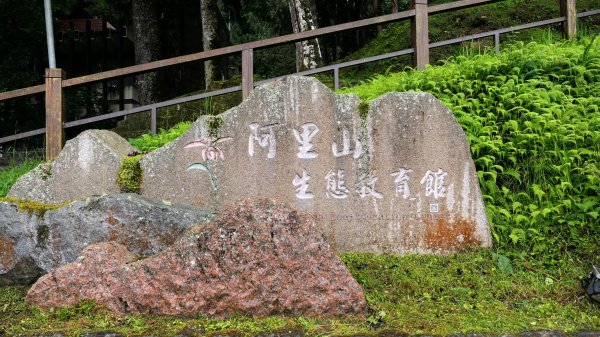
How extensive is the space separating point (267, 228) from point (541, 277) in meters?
2.24

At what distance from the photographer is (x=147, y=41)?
1210 centimetres

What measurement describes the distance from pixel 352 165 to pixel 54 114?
3.22m

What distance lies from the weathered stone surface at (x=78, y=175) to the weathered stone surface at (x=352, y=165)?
2.61ft

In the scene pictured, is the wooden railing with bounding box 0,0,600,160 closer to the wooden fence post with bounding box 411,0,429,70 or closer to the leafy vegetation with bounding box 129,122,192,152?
the wooden fence post with bounding box 411,0,429,70

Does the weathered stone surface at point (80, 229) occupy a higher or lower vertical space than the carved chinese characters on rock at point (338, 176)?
lower

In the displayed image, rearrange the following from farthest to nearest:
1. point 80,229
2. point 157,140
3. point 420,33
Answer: point 420,33 < point 157,140 < point 80,229

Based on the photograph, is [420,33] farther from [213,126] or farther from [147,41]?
[147,41]

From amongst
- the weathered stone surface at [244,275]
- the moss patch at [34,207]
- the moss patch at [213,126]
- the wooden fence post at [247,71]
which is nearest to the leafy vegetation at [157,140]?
the wooden fence post at [247,71]

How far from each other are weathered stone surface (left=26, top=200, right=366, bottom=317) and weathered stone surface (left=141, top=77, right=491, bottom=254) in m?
1.06

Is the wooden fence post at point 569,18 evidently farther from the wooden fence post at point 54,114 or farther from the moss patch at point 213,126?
the wooden fence post at point 54,114

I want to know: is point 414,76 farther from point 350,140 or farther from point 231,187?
point 231,187

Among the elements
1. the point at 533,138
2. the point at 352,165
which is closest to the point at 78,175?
the point at 352,165

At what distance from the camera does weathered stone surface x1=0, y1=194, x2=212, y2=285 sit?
4.02m

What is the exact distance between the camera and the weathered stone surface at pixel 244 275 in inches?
139
